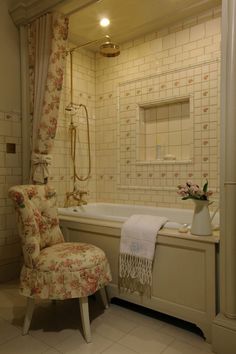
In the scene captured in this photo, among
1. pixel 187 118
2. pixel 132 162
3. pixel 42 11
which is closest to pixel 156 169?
pixel 132 162

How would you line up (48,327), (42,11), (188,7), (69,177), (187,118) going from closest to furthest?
(48,327), (42,11), (188,7), (187,118), (69,177)

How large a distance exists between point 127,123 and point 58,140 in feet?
2.86

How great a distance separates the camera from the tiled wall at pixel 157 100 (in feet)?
9.27

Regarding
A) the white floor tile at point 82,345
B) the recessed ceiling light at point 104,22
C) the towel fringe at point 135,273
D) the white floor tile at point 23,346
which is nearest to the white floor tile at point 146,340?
the white floor tile at point 82,345

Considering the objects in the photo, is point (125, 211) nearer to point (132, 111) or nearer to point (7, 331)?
point (132, 111)

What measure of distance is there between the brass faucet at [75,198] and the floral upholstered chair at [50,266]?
1184 millimetres

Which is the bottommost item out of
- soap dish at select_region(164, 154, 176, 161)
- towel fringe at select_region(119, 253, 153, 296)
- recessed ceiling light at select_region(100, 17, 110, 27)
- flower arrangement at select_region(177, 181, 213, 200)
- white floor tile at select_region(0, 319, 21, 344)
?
white floor tile at select_region(0, 319, 21, 344)

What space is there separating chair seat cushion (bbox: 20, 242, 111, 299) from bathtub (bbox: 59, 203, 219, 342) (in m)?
0.37

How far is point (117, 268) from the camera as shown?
2184 mm

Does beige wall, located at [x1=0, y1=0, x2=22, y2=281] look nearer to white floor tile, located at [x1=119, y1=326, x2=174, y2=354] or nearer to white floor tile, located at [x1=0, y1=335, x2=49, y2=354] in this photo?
white floor tile, located at [x1=0, y1=335, x2=49, y2=354]

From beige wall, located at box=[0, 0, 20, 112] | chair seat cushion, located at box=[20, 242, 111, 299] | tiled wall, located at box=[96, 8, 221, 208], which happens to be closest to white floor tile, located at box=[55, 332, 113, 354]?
chair seat cushion, located at box=[20, 242, 111, 299]

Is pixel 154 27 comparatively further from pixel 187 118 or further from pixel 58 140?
pixel 58 140

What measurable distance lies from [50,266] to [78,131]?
2097mm

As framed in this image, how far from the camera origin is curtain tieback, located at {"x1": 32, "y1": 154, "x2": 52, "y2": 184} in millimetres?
2543
